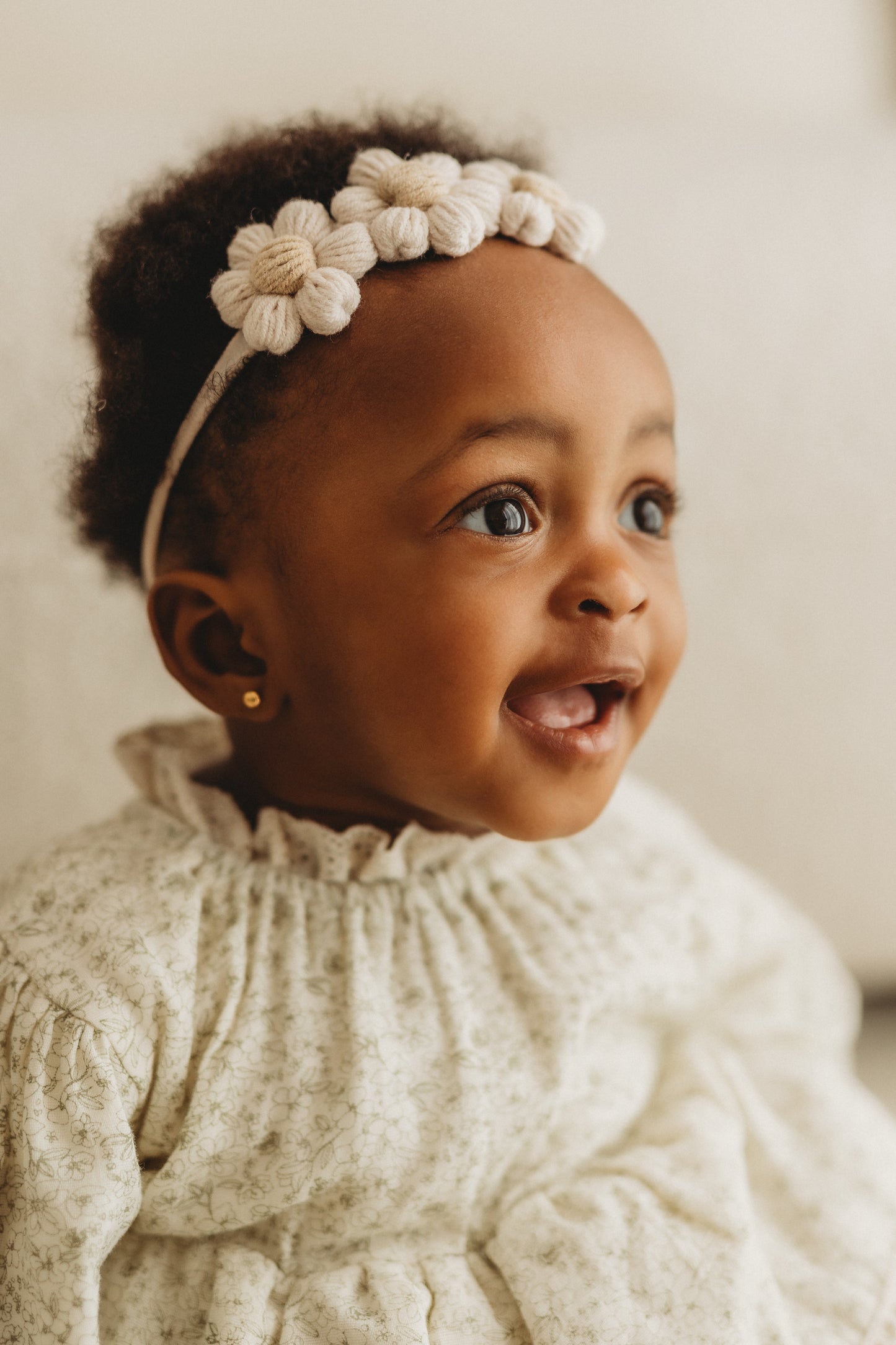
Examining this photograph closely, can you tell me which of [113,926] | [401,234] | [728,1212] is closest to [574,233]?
[401,234]

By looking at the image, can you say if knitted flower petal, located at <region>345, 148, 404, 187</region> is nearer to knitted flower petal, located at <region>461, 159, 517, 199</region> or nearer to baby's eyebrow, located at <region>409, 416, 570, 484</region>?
knitted flower petal, located at <region>461, 159, 517, 199</region>

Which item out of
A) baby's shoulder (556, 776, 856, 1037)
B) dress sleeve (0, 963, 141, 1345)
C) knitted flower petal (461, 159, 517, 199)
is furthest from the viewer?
baby's shoulder (556, 776, 856, 1037)

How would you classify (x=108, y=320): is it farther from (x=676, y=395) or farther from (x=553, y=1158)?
(x=553, y=1158)

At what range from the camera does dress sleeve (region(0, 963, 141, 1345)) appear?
2.18ft

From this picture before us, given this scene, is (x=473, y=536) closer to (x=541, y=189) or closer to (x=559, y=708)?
(x=559, y=708)

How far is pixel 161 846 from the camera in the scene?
0.82m

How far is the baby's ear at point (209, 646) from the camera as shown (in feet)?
2.57

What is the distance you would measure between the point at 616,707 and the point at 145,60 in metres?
0.80

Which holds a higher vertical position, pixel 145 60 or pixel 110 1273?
pixel 145 60

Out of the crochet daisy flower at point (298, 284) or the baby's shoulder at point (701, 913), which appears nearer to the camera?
the crochet daisy flower at point (298, 284)

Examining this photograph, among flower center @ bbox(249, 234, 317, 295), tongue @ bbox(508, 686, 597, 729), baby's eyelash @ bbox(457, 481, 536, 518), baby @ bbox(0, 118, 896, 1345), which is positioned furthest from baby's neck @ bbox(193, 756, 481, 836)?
flower center @ bbox(249, 234, 317, 295)

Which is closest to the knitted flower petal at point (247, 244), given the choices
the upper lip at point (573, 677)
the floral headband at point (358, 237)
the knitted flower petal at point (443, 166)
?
the floral headband at point (358, 237)

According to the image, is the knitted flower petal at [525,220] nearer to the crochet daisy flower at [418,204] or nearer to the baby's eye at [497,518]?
the crochet daisy flower at [418,204]

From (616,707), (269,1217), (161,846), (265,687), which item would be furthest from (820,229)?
(269,1217)
